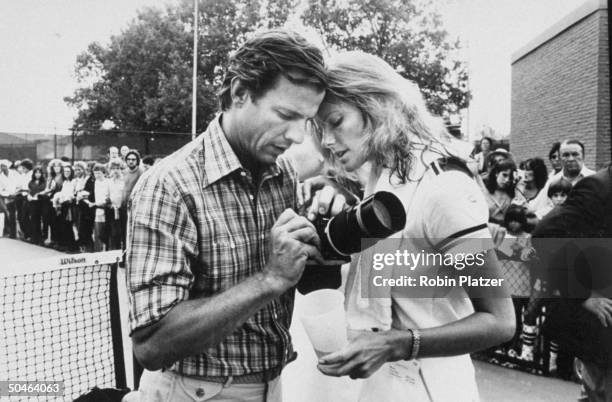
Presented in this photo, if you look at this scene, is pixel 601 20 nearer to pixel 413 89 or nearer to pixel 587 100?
pixel 587 100

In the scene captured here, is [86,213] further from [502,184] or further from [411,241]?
[411,241]

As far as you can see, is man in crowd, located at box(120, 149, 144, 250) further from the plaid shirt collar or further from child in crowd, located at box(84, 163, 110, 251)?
the plaid shirt collar

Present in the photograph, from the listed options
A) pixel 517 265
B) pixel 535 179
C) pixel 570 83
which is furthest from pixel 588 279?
pixel 570 83

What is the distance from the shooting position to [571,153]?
2799mm

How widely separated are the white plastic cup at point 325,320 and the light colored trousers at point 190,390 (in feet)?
0.48

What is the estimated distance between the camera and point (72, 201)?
5719mm

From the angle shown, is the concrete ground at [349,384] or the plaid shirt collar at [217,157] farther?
the concrete ground at [349,384]

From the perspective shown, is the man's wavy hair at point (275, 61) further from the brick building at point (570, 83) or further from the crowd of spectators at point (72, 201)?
the crowd of spectators at point (72, 201)

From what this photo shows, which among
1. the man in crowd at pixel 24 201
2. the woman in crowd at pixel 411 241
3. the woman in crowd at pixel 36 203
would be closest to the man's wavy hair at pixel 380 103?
the woman in crowd at pixel 411 241

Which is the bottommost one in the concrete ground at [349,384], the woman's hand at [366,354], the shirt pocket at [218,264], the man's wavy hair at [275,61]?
the concrete ground at [349,384]

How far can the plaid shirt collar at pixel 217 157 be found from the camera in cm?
74

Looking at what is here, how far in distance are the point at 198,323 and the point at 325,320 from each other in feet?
0.51

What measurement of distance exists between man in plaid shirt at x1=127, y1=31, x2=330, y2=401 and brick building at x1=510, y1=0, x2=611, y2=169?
3.26 m

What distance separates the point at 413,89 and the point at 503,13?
2.39 ft
